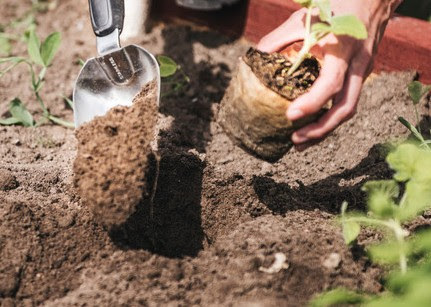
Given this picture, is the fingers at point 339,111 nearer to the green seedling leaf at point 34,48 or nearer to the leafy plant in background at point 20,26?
the green seedling leaf at point 34,48

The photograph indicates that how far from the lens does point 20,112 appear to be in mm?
1949

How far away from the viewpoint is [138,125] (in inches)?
52.9

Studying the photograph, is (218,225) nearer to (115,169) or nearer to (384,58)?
(115,169)

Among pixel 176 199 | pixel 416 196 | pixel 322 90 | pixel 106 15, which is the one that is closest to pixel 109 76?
pixel 106 15

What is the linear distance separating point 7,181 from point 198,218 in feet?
1.82

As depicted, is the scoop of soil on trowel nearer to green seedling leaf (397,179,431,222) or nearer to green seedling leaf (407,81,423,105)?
green seedling leaf (397,179,431,222)

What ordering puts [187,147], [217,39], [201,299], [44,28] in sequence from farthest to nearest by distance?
1. [44,28]
2. [217,39]
3. [187,147]
4. [201,299]

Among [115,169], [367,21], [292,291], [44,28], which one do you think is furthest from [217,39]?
[292,291]

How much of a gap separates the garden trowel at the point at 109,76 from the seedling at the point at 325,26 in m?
0.46

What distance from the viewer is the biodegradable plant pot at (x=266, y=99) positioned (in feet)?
4.33

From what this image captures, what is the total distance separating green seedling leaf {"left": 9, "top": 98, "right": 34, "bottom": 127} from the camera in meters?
1.94

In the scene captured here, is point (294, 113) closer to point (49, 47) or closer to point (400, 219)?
point (400, 219)

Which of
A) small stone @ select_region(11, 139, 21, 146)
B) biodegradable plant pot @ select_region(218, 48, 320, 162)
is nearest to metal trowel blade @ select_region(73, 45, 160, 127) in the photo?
biodegradable plant pot @ select_region(218, 48, 320, 162)

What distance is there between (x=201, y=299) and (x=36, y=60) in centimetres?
116
